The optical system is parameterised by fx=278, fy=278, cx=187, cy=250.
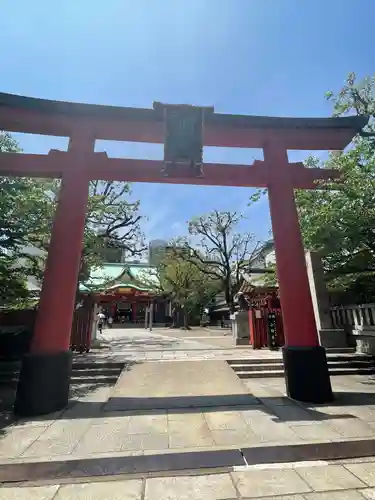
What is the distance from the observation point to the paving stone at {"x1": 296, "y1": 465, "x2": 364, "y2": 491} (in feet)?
8.79

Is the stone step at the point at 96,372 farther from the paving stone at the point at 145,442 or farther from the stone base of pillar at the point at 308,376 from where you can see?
the stone base of pillar at the point at 308,376

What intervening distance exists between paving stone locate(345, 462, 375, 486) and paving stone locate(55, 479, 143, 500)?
7.30ft


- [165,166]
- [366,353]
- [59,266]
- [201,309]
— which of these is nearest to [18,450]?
[59,266]

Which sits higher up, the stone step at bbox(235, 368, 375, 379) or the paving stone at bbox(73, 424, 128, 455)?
the stone step at bbox(235, 368, 375, 379)

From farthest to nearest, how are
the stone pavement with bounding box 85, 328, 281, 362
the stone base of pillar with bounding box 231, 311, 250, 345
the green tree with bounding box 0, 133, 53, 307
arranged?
1. the stone base of pillar with bounding box 231, 311, 250, 345
2. the stone pavement with bounding box 85, 328, 281, 362
3. the green tree with bounding box 0, 133, 53, 307

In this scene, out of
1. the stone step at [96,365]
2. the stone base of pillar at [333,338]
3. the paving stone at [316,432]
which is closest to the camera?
the paving stone at [316,432]

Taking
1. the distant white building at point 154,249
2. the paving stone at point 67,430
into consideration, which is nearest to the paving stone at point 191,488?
the paving stone at point 67,430

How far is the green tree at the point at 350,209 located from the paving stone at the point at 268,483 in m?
5.25

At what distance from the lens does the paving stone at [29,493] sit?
2592 mm

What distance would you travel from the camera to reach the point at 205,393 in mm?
5383

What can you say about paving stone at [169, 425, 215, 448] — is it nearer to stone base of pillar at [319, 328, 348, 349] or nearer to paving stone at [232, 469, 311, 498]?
paving stone at [232, 469, 311, 498]

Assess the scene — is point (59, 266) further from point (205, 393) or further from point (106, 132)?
point (205, 393)

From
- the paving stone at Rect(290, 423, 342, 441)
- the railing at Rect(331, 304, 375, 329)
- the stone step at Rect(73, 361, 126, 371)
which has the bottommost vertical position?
the paving stone at Rect(290, 423, 342, 441)

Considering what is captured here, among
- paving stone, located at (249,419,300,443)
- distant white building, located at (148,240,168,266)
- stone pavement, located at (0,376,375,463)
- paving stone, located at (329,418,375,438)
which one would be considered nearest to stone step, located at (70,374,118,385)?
stone pavement, located at (0,376,375,463)
